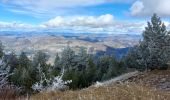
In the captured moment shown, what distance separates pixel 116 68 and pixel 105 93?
258ft

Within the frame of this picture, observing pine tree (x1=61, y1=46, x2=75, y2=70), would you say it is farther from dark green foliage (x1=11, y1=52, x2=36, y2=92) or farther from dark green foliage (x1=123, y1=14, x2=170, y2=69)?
dark green foliage (x1=123, y1=14, x2=170, y2=69)

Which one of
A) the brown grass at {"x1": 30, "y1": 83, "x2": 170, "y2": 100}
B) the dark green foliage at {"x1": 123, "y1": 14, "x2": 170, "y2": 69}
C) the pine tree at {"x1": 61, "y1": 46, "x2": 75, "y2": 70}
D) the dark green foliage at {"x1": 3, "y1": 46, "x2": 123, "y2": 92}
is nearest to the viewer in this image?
the brown grass at {"x1": 30, "y1": 83, "x2": 170, "y2": 100}

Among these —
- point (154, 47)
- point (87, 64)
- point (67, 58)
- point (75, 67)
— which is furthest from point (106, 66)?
point (154, 47)

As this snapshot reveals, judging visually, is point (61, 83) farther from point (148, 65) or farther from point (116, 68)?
point (116, 68)

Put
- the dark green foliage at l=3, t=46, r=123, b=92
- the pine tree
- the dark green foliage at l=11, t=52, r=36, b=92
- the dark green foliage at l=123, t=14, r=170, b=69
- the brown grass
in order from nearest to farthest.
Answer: the brown grass
the dark green foliage at l=123, t=14, r=170, b=69
the dark green foliage at l=11, t=52, r=36, b=92
the dark green foliage at l=3, t=46, r=123, b=92
the pine tree

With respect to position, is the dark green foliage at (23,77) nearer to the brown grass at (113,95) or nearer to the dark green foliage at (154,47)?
the dark green foliage at (154,47)

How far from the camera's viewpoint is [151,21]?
22297mm

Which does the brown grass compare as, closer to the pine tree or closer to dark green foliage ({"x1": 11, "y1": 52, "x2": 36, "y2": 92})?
dark green foliage ({"x1": 11, "y1": 52, "x2": 36, "y2": 92})

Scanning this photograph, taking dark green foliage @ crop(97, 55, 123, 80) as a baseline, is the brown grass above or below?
above

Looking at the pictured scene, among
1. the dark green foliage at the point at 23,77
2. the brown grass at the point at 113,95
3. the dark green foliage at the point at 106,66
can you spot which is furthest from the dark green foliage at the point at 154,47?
the dark green foliage at the point at 106,66

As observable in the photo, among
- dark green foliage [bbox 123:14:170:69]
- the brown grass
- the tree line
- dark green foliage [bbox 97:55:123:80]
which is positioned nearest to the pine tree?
the tree line

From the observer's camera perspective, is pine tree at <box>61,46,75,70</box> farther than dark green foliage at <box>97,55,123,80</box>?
Yes

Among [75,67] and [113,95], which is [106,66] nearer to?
[75,67]

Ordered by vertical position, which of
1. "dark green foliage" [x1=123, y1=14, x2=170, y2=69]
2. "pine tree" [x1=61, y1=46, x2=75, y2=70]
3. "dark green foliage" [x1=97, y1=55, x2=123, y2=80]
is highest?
"dark green foliage" [x1=123, y1=14, x2=170, y2=69]
